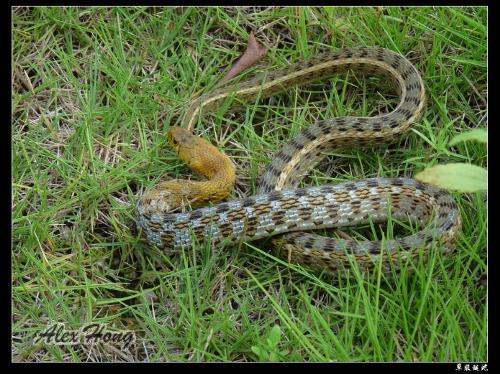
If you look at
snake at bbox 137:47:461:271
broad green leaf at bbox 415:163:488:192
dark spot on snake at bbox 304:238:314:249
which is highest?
broad green leaf at bbox 415:163:488:192

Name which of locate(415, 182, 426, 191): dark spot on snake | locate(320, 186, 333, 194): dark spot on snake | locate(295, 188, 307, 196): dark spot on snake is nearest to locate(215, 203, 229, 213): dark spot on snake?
locate(295, 188, 307, 196): dark spot on snake

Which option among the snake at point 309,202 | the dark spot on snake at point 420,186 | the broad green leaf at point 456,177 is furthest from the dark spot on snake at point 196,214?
the broad green leaf at point 456,177

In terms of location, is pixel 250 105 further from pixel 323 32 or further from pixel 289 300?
pixel 289 300

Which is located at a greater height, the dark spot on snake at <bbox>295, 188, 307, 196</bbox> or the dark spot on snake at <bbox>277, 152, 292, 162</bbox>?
the dark spot on snake at <bbox>277, 152, 292, 162</bbox>

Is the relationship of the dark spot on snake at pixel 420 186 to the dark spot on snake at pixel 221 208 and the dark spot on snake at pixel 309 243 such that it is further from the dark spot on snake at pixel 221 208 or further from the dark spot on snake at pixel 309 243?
the dark spot on snake at pixel 221 208

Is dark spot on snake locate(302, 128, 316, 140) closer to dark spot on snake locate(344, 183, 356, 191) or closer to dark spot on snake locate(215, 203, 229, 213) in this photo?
dark spot on snake locate(344, 183, 356, 191)

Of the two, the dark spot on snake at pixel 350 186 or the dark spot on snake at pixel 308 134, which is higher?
the dark spot on snake at pixel 308 134
